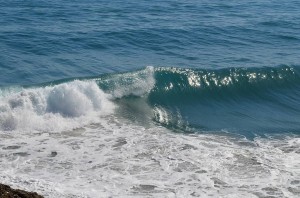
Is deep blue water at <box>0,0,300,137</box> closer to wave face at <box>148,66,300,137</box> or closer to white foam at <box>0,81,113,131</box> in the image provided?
wave face at <box>148,66,300,137</box>

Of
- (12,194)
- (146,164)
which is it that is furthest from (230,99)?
(12,194)

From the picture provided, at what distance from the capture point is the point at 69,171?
13.1 meters

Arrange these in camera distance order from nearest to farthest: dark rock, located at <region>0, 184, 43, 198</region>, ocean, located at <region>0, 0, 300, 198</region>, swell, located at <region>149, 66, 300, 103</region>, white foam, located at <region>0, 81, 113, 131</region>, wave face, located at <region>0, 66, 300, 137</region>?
dark rock, located at <region>0, 184, 43, 198</region> < ocean, located at <region>0, 0, 300, 198</region> < white foam, located at <region>0, 81, 113, 131</region> < wave face, located at <region>0, 66, 300, 137</region> < swell, located at <region>149, 66, 300, 103</region>

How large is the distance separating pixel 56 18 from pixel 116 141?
49.0 ft

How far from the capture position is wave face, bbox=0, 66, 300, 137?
55.6 ft

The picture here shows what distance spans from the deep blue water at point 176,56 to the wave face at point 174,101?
0.04 m

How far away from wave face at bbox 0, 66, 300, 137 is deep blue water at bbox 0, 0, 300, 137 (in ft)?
0.13

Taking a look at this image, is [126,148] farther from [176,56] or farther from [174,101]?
[176,56]

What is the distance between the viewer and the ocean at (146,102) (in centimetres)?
1289

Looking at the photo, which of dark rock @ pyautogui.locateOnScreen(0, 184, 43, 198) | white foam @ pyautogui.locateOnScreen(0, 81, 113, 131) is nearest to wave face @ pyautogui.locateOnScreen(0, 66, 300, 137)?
white foam @ pyautogui.locateOnScreen(0, 81, 113, 131)

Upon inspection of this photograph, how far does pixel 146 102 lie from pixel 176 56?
4644 millimetres

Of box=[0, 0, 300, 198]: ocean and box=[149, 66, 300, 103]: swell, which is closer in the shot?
box=[0, 0, 300, 198]: ocean

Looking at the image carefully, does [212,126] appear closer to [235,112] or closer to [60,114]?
[235,112]

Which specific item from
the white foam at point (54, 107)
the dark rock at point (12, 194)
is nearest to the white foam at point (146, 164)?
the white foam at point (54, 107)
